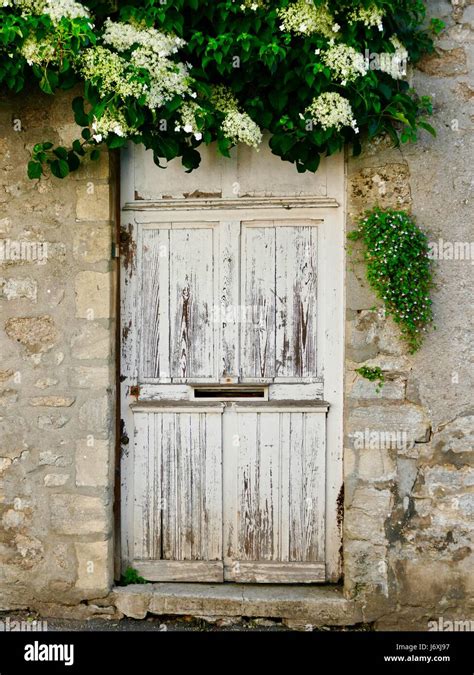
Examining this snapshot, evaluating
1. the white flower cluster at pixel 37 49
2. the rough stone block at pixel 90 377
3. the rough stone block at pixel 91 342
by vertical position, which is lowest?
the rough stone block at pixel 90 377

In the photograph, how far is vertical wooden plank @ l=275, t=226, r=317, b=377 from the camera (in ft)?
13.0

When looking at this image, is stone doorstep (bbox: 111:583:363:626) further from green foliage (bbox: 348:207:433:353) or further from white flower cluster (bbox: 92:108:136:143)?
Result: white flower cluster (bbox: 92:108:136:143)

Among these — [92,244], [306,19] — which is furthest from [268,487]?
[306,19]

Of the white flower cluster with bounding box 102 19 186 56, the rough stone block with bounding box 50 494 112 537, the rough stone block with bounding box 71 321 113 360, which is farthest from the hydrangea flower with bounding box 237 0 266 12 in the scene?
the rough stone block with bounding box 50 494 112 537

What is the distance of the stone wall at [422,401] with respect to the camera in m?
3.70

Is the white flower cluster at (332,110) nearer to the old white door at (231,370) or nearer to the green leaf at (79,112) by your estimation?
the old white door at (231,370)

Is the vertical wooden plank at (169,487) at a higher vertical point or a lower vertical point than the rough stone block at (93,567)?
higher

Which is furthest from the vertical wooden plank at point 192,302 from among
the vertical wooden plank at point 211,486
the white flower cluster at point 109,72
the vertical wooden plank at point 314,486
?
the white flower cluster at point 109,72

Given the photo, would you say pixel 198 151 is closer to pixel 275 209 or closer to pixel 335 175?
pixel 275 209

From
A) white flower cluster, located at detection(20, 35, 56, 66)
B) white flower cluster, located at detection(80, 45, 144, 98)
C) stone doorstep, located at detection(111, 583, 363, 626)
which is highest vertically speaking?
white flower cluster, located at detection(20, 35, 56, 66)

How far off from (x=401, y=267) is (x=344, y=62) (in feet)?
3.41

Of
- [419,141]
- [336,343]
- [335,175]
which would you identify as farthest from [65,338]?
[419,141]

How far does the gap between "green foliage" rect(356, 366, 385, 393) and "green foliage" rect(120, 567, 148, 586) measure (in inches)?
68.2

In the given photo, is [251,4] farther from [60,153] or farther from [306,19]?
[60,153]
